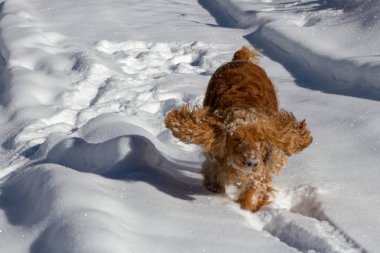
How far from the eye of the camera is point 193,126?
4172 mm

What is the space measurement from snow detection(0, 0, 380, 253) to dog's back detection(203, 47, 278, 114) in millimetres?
478

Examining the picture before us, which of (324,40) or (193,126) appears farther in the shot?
(324,40)

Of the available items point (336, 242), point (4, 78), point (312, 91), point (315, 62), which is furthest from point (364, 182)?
point (4, 78)

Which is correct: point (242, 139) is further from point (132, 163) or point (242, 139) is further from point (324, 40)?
point (324, 40)

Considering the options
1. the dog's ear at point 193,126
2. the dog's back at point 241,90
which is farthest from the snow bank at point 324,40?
the dog's ear at point 193,126

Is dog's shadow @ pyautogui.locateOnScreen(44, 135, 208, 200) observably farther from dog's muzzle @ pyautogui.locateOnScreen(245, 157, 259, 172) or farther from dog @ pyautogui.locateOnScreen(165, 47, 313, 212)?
dog's muzzle @ pyautogui.locateOnScreen(245, 157, 259, 172)

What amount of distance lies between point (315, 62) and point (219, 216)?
3692 millimetres

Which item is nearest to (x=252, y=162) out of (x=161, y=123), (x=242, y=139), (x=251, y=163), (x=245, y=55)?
(x=251, y=163)

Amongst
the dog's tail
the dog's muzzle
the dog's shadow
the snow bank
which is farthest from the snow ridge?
the snow bank

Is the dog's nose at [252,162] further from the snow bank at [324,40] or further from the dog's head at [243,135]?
the snow bank at [324,40]

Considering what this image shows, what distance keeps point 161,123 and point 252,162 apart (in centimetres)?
→ 213

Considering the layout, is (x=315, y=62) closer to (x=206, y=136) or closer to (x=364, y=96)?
(x=364, y=96)

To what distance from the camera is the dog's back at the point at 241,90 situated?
4.33 meters

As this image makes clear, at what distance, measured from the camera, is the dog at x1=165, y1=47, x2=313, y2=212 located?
404 cm
